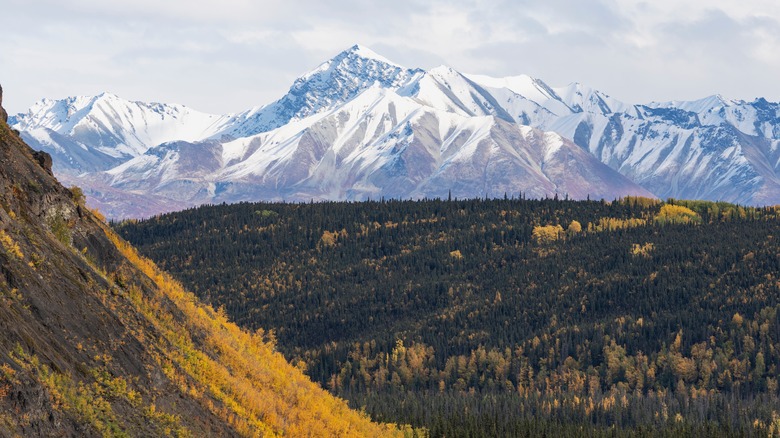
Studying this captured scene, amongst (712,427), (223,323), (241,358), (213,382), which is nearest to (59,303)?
(213,382)

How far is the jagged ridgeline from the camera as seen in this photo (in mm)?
46438

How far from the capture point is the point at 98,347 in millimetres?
54031

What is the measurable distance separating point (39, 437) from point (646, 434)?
141048 millimetres

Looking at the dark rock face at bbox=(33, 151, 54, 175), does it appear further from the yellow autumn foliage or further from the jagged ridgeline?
the yellow autumn foliage

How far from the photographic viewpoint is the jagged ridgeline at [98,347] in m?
46.4

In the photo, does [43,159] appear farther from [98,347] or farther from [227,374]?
[98,347]

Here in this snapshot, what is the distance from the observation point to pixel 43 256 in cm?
5491

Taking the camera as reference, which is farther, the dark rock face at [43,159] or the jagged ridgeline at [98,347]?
the dark rock face at [43,159]

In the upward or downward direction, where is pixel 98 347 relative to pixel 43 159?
downward

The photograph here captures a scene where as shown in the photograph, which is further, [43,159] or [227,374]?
[227,374]

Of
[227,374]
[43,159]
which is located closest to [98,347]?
[227,374]

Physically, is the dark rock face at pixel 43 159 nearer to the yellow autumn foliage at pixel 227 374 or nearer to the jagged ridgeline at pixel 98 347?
the jagged ridgeline at pixel 98 347

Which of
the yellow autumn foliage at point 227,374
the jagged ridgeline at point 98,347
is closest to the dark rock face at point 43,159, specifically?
the jagged ridgeline at point 98,347

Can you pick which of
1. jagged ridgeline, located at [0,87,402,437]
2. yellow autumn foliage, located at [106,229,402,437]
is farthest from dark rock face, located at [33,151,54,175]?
yellow autumn foliage, located at [106,229,402,437]
